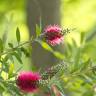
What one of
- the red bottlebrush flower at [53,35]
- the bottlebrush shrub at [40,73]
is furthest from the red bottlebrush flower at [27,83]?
the red bottlebrush flower at [53,35]

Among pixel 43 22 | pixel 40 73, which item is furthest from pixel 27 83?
pixel 43 22

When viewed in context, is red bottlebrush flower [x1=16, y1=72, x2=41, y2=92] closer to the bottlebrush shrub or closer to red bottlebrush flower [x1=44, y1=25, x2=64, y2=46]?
the bottlebrush shrub

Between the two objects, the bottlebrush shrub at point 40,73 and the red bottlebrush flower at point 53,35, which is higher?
the red bottlebrush flower at point 53,35

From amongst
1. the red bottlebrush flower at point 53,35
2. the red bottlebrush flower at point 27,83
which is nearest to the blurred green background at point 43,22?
the red bottlebrush flower at point 53,35

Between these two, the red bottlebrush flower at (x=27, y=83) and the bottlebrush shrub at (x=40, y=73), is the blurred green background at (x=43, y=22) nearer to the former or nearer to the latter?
the bottlebrush shrub at (x=40, y=73)

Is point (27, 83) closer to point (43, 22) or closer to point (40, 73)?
point (40, 73)

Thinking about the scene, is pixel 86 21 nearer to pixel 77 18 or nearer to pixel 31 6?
pixel 77 18

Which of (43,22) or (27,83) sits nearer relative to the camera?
(27,83)

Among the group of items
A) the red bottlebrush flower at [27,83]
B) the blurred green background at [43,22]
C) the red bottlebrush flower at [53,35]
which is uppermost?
the blurred green background at [43,22]

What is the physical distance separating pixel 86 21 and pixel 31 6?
219 cm

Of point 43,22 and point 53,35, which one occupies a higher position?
point 43,22

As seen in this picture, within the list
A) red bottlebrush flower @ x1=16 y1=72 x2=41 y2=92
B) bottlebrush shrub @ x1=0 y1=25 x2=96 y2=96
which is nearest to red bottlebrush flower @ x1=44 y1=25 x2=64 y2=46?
bottlebrush shrub @ x1=0 y1=25 x2=96 y2=96

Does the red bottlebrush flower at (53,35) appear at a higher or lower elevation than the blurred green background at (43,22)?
lower

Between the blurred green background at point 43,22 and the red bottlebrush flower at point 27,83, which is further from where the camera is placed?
the blurred green background at point 43,22
